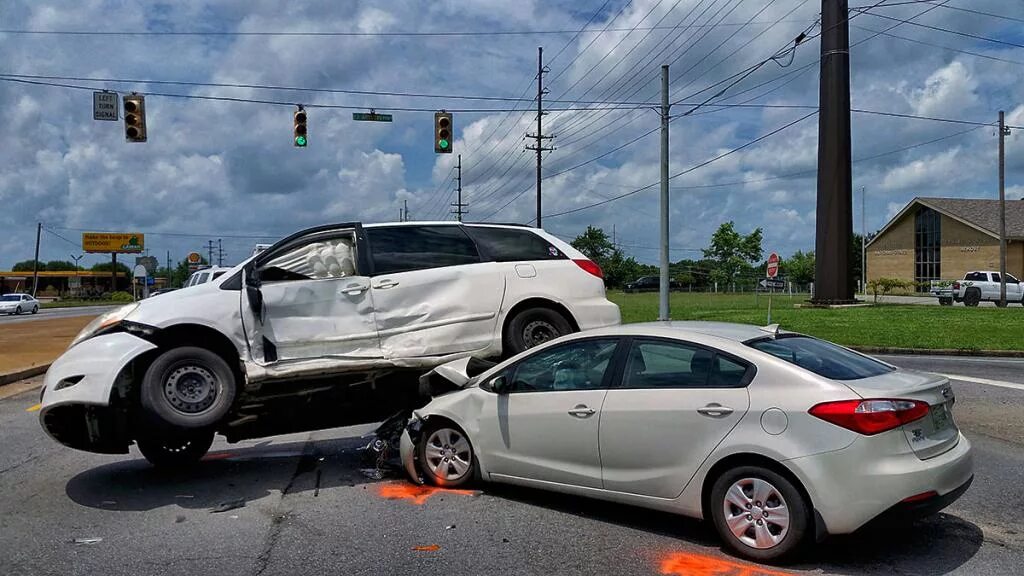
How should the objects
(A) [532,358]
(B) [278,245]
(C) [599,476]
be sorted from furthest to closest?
(B) [278,245] → (A) [532,358] → (C) [599,476]

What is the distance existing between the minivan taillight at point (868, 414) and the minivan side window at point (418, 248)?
12.3 feet

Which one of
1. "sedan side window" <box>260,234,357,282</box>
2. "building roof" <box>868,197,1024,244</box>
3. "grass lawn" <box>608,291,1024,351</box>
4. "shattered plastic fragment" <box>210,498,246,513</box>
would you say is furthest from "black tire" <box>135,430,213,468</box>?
"building roof" <box>868,197,1024,244</box>

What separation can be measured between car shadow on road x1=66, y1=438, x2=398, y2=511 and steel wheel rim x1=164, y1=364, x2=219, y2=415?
2.45 feet

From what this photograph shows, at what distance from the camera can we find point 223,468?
7.45 meters

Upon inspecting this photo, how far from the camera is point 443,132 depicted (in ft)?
69.9

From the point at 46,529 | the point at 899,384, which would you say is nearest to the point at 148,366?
the point at 46,529

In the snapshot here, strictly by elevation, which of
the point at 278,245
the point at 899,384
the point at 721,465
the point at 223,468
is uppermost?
the point at 278,245

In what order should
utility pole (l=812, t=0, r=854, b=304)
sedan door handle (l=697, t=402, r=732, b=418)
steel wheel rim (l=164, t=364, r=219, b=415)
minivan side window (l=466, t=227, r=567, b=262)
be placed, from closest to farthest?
sedan door handle (l=697, t=402, r=732, b=418) < steel wheel rim (l=164, t=364, r=219, b=415) < minivan side window (l=466, t=227, r=567, b=262) < utility pole (l=812, t=0, r=854, b=304)

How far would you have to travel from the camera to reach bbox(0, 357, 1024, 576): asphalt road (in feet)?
15.4

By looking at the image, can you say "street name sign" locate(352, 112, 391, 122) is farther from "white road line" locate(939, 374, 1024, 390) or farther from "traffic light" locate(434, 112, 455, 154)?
"white road line" locate(939, 374, 1024, 390)

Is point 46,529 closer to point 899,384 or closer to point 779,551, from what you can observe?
point 779,551

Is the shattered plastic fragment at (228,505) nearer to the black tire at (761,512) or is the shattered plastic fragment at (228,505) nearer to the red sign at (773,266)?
the black tire at (761,512)

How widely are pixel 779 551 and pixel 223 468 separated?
514 cm

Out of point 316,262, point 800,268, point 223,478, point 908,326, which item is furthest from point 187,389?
point 800,268
